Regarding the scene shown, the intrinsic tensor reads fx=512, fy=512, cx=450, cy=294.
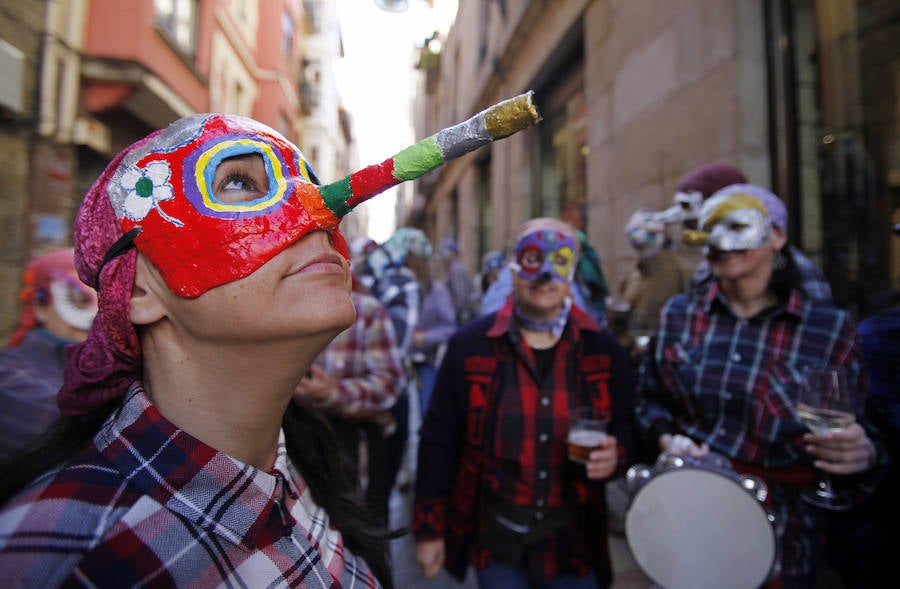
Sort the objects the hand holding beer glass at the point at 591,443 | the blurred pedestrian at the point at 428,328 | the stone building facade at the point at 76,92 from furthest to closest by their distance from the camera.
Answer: the stone building facade at the point at 76,92
the blurred pedestrian at the point at 428,328
the hand holding beer glass at the point at 591,443

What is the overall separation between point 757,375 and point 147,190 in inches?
96.1

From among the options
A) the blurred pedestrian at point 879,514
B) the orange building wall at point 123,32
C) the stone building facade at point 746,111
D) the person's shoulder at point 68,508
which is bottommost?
the blurred pedestrian at point 879,514

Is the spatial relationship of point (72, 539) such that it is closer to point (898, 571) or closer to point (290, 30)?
point (898, 571)

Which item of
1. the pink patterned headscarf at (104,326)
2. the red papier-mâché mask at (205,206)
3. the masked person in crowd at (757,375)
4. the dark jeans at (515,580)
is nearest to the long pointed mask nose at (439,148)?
the red papier-mâché mask at (205,206)

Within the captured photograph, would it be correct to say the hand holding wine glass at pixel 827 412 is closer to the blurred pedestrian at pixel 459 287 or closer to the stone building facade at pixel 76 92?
the blurred pedestrian at pixel 459 287

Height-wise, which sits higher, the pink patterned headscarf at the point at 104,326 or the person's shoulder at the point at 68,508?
the pink patterned headscarf at the point at 104,326

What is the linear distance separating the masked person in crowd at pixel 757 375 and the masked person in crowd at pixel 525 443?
279 mm

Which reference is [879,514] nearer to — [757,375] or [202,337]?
[757,375]

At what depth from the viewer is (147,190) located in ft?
3.45

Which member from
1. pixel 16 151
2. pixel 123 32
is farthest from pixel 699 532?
pixel 123 32

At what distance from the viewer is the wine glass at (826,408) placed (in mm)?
1989

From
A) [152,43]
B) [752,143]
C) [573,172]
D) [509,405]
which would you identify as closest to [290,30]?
[152,43]

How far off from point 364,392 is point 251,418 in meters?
1.72

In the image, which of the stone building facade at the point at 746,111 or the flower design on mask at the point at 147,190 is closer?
the flower design on mask at the point at 147,190
